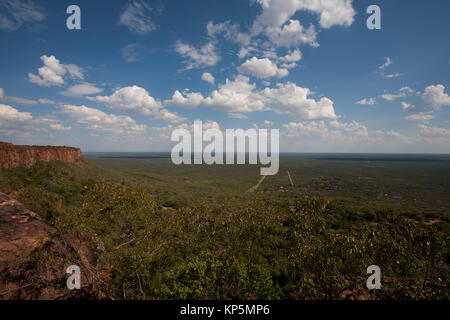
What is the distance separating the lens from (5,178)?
113 feet

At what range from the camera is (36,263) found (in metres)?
12.2

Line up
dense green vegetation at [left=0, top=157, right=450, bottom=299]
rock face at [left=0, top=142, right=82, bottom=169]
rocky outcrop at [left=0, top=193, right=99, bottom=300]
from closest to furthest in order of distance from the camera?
1. dense green vegetation at [left=0, top=157, right=450, bottom=299]
2. rocky outcrop at [left=0, top=193, right=99, bottom=300]
3. rock face at [left=0, top=142, right=82, bottom=169]

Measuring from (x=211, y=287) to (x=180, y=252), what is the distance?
11.3 meters

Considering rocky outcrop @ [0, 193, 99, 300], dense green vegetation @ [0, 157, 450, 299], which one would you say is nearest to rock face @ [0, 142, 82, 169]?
dense green vegetation @ [0, 157, 450, 299]

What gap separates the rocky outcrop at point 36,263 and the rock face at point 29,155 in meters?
38.4

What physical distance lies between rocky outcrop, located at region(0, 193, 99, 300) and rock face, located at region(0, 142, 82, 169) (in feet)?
126

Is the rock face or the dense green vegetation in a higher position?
the rock face

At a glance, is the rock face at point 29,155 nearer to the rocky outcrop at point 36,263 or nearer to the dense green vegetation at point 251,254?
the dense green vegetation at point 251,254

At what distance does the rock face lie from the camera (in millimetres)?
39906

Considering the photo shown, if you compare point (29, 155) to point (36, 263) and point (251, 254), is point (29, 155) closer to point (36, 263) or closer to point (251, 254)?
point (36, 263)

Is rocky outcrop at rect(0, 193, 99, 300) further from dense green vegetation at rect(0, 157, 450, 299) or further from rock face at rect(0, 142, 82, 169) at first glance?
rock face at rect(0, 142, 82, 169)

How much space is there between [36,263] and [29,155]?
50.7 m

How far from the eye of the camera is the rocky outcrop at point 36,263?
1065 cm
